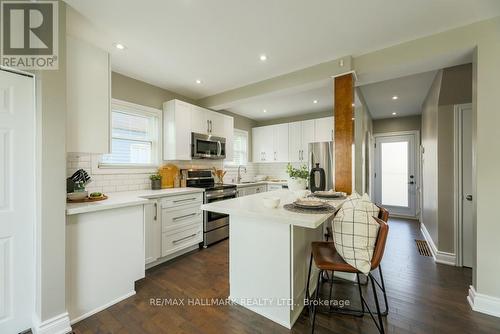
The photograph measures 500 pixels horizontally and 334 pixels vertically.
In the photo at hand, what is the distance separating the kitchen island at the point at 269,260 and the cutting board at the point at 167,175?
1.91 meters

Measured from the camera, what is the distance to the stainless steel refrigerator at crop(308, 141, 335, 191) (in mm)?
4020

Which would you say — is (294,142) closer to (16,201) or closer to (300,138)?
(300,138)

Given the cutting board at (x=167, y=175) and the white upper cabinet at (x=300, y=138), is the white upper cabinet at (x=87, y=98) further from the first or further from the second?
the white upper cabinet at (x=300, y=138)

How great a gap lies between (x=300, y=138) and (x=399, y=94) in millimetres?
1998

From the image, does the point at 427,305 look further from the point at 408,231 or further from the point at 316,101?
the point at 316,101

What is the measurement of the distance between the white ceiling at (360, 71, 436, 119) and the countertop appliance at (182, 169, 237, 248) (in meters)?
2.98

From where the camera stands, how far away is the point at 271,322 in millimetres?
1714

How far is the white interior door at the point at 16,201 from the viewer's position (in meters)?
1.52

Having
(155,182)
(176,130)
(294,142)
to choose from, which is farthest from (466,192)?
(155,182)

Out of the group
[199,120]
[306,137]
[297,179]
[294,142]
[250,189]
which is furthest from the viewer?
[294,142]

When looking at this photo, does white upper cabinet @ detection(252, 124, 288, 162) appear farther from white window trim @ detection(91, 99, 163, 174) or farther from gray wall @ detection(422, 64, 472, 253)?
gray wall @ detection(422, 64, 472, 253)

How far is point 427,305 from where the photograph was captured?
1.92 metres

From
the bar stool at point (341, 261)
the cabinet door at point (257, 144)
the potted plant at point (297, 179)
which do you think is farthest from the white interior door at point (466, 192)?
the cabinet door at point (257, 144)

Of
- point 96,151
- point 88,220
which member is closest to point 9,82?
point 96,151
